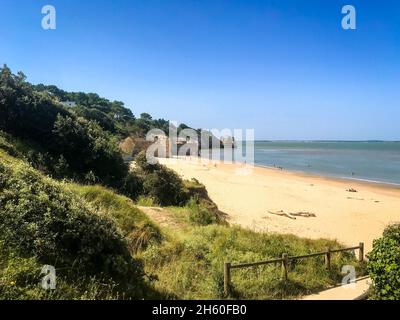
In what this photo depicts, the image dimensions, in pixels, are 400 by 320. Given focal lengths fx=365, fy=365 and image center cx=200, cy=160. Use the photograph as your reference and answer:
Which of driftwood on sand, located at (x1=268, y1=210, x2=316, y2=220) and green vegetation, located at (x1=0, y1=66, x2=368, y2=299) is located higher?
green vegetation, located at (x1=0, y1=66, x2=368, y2=299)

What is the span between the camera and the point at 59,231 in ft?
23.4

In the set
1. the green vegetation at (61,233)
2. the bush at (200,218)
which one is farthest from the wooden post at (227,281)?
the bush at (200,218)

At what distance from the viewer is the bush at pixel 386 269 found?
7875 millimetres

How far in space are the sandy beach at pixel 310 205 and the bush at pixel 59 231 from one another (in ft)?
40.7

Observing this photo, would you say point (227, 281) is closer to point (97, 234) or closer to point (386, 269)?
point (97, 234)

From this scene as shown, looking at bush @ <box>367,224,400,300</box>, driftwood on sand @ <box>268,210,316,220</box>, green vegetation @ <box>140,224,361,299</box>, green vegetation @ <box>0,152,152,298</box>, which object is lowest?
driftwood on sand @ <box>268,210,316,220</box>

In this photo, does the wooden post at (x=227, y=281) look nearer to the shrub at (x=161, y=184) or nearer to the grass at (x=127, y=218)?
the grass at (x=127, y=218)

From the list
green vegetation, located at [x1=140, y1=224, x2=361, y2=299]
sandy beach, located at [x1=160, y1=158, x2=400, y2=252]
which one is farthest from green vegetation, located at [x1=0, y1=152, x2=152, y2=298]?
sandy beach, located at [x1=160, y1=158, x2=400, y2=252]

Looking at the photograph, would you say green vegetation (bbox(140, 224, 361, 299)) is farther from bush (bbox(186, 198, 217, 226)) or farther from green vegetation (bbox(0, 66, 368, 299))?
bush (bbox(186, 198, 217, 226))

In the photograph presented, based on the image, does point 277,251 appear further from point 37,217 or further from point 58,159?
point 58,159

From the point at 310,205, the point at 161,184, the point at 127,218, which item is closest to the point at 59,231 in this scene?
the point at 127,218

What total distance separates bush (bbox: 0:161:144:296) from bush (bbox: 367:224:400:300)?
5357 millimetres

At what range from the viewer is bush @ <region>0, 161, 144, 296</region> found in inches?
268
